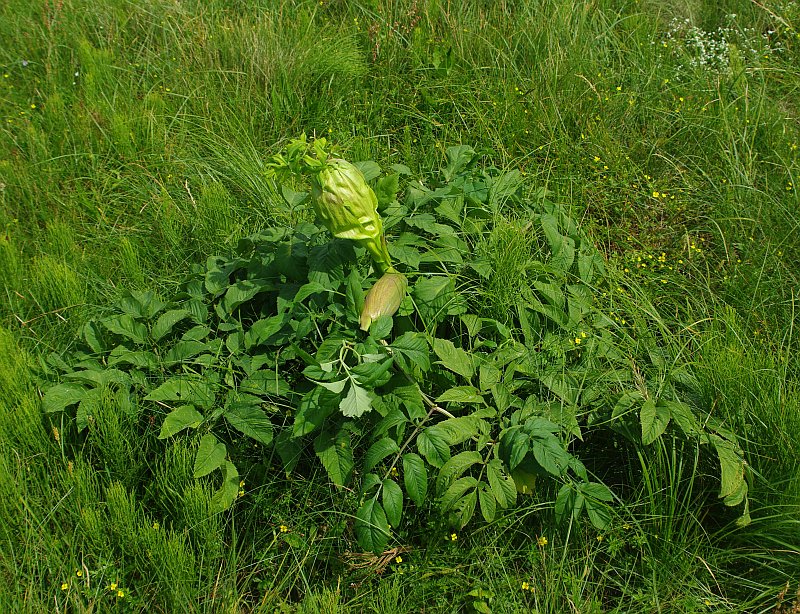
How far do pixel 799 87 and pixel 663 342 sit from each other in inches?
70.7

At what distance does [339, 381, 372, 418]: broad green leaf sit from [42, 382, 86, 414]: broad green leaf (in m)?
0.82

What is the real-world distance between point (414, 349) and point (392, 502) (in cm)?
40

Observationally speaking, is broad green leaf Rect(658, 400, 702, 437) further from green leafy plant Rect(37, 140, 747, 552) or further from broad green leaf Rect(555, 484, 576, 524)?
broad green leaf Rect(555, 484, 576, 524)

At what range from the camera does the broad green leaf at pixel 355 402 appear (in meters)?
1.90

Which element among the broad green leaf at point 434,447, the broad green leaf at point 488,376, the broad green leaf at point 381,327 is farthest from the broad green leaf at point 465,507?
the broad green leaf at point 381,327

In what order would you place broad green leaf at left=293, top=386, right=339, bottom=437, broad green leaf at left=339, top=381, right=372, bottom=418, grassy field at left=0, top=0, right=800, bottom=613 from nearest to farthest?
broad green leaf at left=339, top=381, right=372, bottom=418 → broad green leaf at left=293, top=386, right=339, bottom=437 → grassy field at left=0, top=0, right=800, bottom=613

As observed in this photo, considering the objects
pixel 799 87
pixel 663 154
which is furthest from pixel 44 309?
pixel 799 87

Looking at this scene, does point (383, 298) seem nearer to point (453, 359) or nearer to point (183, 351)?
point (453, 359)

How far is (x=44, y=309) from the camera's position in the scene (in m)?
2.78

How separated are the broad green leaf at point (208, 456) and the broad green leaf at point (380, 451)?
0.41 meters

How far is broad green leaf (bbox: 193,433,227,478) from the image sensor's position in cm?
209

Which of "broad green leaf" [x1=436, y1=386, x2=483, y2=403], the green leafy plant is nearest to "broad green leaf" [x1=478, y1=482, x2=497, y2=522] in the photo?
the green leafy plant

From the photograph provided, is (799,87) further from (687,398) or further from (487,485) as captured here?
(487,485)

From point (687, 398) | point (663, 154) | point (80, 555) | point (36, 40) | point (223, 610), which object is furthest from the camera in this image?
point (36, 40)
